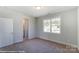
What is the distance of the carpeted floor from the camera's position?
1.41 metres

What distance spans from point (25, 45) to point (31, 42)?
120mm

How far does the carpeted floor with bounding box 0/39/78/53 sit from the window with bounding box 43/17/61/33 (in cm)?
22

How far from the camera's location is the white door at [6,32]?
137cm

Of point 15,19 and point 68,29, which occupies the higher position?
point 15,19

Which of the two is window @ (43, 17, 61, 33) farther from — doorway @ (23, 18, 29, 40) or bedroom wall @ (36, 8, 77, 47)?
doorway @ (23, 18, 29, 40)

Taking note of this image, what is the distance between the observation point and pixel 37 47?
145 centimetres

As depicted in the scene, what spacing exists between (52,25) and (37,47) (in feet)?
1.59

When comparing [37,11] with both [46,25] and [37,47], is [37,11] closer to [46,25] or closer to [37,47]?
[46,25]

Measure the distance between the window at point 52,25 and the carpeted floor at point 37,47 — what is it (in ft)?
0.73

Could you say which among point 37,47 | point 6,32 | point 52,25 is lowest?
point 37,47

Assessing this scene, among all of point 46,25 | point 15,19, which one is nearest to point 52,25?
point 46,25

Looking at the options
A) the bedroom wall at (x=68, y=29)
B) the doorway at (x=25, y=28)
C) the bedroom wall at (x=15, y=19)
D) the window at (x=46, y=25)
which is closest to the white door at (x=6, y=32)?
the bedroom wall at (x=15, y=19)
